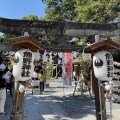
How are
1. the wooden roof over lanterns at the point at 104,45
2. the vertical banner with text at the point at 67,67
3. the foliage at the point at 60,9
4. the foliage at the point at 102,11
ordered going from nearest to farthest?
the wooden roof over lanterns at the point at 104,45 < the foliage at the point at 102,11 < the vertical banner with text at the point at 67,67 < the foliage at the point at 60,9

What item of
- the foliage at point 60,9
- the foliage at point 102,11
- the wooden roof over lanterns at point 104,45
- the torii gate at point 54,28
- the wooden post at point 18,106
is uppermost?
the foliage at point 60,9

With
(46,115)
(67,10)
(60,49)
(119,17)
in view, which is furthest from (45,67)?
(60,49)

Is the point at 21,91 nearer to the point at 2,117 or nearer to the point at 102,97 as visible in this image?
the point at 102,97

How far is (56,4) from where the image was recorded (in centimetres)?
2156

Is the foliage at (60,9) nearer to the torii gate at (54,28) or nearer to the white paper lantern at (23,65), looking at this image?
the torii gate at (54,28)

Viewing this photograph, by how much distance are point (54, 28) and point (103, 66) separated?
220 cm

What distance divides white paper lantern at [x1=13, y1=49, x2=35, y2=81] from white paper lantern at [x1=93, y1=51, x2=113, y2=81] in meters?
1.65

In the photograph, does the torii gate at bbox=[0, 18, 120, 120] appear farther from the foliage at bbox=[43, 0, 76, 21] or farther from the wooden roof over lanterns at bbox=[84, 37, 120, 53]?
the foliage at bbox=[43, 0, 76, 21]

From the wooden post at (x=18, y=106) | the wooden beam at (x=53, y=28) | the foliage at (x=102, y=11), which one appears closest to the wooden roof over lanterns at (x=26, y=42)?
the wooden post at (x=18, y=106)

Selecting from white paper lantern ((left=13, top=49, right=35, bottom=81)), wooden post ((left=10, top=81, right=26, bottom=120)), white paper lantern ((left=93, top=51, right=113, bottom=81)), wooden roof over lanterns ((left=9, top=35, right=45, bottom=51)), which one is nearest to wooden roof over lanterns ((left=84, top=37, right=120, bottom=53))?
white paper lantern ((left=93, top=51, right=113, bottom=81))

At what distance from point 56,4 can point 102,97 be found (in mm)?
17453

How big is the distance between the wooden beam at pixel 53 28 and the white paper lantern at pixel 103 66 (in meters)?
1.60

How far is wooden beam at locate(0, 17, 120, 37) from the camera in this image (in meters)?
6.42

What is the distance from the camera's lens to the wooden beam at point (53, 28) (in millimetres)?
6422
